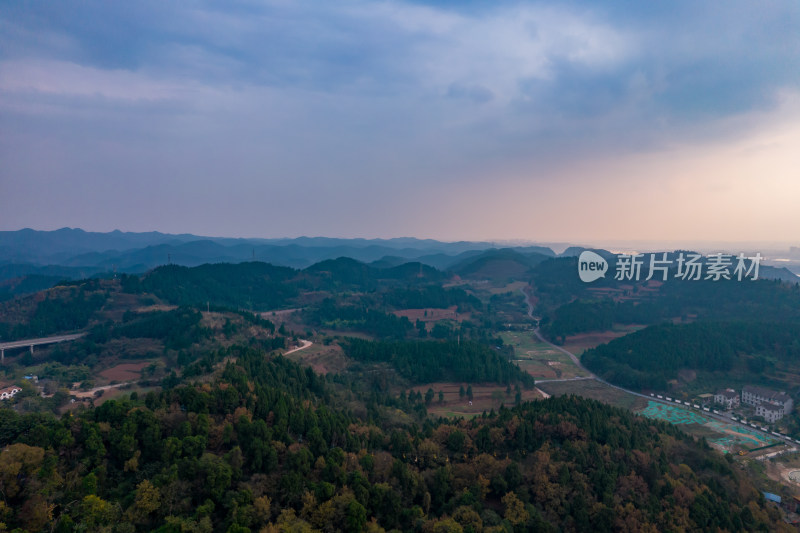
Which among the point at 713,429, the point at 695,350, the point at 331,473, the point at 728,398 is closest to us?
the point at 331,473

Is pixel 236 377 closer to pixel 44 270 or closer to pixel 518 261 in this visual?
pixel 518 261

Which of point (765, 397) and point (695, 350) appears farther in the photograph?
point (695, 350)

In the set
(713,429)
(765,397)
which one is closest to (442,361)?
(713,429)

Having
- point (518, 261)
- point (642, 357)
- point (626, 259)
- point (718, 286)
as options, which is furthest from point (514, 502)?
point (518, 261)

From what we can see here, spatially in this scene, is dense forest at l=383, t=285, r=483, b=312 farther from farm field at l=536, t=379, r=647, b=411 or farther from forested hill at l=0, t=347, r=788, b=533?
forested hill at l=0, t=347, r=788, b=533

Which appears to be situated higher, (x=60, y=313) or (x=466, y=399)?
(x=60, y=313)

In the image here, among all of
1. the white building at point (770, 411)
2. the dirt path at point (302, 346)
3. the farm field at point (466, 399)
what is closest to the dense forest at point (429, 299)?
the dirt path at point (302, 346)

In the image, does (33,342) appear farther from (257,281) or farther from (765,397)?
(765,397)
